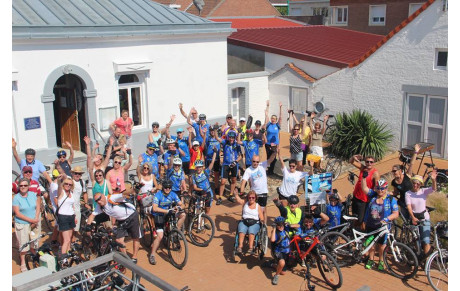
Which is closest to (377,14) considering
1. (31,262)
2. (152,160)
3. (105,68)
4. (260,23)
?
(260,23)

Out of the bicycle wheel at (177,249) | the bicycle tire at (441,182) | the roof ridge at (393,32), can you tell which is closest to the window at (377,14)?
the roof ridge at (393,32)

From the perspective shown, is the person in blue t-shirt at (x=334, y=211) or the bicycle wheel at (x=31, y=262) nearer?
the bicycle wheel at (x=31, y=262)

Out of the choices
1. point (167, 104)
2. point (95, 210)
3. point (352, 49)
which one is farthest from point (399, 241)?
point (352, 49)

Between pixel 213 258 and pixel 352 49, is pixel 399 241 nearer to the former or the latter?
pixel 213 258

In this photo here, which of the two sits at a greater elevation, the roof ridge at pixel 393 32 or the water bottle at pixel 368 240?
the roof ridge at pixel 393 32

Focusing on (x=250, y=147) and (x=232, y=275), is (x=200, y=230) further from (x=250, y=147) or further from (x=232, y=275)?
(x=250, y=147)

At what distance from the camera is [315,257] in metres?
8.67

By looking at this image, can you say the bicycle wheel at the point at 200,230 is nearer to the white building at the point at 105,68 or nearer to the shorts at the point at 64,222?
the shorts at the point at 64,222

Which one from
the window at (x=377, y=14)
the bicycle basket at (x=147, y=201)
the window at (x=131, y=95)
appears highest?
the window at (x=377, y=14)

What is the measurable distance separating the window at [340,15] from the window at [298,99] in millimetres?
17008

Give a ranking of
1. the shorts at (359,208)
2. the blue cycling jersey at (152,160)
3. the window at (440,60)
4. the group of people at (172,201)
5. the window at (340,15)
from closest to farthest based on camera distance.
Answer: the group of people at (172,201) → the shorts at (359,208) → the blue cycling jersey at (152,160) → the window at (440,60) → the window at (340,15)

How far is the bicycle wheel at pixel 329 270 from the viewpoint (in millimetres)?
8383

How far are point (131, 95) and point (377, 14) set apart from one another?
21.9 meters

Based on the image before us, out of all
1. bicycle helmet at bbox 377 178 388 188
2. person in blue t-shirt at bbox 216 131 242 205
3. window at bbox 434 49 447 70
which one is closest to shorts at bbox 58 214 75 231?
person in blue t-shirt at bbox 216 131 242 205
